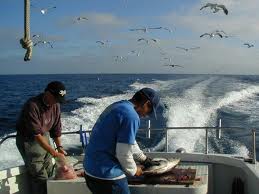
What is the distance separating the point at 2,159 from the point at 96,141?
504 inches

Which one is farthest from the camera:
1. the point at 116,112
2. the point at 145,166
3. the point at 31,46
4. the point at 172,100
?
the point at 172,100

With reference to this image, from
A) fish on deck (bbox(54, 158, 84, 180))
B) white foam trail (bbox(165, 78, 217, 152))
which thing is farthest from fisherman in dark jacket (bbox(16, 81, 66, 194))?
white foam trail (bbox(165, 78, 217, 152))

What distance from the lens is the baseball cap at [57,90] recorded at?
15.5 feet

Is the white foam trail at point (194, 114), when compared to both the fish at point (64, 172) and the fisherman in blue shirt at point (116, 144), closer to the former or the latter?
the fish at point (64, 172)

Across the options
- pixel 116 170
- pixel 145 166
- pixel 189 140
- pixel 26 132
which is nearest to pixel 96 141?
pixel 116 170

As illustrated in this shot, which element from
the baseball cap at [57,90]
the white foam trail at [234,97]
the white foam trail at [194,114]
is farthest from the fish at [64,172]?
the white foam trail at [234,97]

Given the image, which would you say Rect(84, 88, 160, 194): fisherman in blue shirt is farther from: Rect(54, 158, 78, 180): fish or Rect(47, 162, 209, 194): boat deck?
Rect(54, 158, 78, 180): fish

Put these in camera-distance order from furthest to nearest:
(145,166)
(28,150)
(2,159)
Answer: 1. (2,159)
2. (28,150)
3. (145,166)

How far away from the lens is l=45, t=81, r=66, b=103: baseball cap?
4723mm

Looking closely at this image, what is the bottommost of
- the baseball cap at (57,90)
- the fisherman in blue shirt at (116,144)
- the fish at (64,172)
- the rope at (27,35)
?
the fish at (64,172)

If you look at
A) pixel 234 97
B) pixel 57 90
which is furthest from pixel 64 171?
pixel 234 97

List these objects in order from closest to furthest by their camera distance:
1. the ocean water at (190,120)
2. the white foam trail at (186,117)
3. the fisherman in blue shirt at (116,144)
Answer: the fisherman in blue shirt at (116,144), the ocean water at (190,120), the white foam trail at (186,117)

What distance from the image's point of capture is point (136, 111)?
352 centimetres

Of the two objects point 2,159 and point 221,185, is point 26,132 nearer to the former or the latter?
point 221,185
